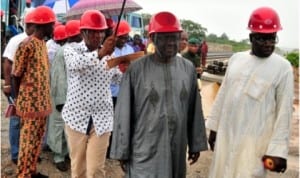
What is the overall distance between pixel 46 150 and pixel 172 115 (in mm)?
Result: 3252

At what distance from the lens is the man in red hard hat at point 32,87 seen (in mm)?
4590

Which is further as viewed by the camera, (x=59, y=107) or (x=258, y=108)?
(x=59, y=107)

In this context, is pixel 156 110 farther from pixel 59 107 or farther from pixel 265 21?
pixel 59 107

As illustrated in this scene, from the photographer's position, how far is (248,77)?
355 centimetres

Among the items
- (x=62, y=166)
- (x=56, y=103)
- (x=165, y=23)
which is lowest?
(x=62, y=166)

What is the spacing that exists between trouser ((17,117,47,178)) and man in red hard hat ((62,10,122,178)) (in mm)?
603

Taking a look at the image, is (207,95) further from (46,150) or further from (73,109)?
(73,109)

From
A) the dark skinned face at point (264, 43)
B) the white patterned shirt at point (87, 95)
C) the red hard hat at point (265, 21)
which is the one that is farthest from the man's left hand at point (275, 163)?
the white patterned shirt at point (87, 95)

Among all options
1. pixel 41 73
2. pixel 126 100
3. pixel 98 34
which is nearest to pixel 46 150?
pixel 41 73

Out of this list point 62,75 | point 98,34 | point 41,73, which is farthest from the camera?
point 62,75

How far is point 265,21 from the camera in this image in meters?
3.42

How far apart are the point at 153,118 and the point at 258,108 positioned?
77 cm

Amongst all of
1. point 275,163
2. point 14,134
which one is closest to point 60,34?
point 14,134

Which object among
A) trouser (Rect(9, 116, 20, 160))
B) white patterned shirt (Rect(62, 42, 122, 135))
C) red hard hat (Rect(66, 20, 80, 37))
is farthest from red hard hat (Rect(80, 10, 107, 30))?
trouser (Rect(9, 116, 20, 160))
